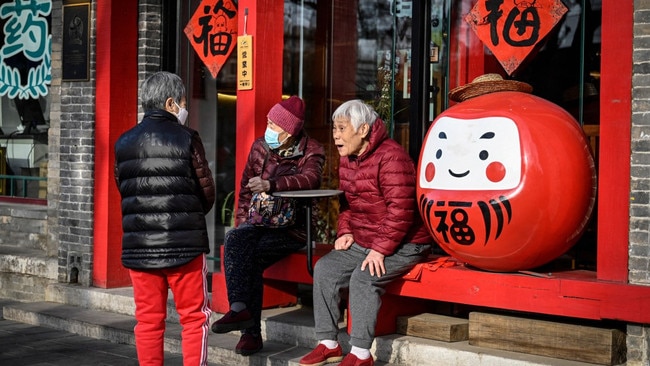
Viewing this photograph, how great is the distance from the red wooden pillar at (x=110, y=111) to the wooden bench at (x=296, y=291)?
61.8 inches

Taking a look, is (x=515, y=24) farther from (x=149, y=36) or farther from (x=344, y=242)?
(x=149, y=36)

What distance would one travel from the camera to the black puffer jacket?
16.3 ft

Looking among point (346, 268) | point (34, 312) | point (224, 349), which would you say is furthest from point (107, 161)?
point (346, 268)

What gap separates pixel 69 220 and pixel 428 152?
4.17 metres

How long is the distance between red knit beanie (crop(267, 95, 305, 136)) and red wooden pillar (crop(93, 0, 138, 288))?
2.62m

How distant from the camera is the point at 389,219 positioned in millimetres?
5680

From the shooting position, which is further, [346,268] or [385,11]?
[385,11]

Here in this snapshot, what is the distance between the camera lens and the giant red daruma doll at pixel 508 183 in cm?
529

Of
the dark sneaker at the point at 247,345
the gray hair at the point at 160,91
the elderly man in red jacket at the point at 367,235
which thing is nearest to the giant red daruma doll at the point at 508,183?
the elderly man in red jacket at the point at 367,235

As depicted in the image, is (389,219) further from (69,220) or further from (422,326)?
(69,220)

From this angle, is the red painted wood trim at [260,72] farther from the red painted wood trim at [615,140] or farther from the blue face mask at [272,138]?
the red painted wood trim at [615,140]

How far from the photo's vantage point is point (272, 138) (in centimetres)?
624

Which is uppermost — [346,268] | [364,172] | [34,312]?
[364,172]

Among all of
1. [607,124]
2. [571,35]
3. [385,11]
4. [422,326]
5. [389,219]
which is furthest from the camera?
[385,11]
